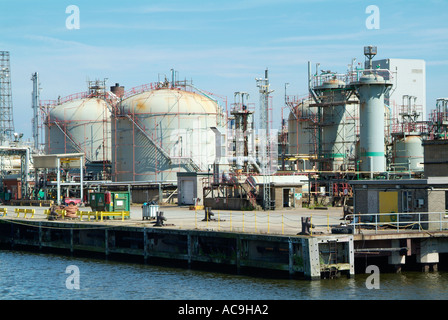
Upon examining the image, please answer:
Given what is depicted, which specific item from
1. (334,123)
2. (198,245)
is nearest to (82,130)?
(334,123)

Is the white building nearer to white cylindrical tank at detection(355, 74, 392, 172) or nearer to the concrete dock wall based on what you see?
white cylindrical tank at detection(355, 74, 392, 172)

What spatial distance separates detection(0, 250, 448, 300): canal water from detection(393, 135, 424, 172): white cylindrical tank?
4224 centimetres

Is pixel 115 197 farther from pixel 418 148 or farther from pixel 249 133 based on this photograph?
pixel 418 148

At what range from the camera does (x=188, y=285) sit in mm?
38094

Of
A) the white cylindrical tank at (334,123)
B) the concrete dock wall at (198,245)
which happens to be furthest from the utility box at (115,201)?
Result: the white cylindrical tank at (334,123)

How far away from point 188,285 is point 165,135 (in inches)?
1709

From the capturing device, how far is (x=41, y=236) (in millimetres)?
54906

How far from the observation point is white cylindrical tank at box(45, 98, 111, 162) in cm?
9219

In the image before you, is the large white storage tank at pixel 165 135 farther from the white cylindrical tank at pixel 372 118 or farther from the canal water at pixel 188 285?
the canal water at pixel 188 285

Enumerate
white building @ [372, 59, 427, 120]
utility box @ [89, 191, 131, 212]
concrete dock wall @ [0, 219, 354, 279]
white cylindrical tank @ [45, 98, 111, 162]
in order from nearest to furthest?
concrete dock wall @ [0, 219, 354, 279], utility box @ [89, 191, 131, 212], white cylindrical tank @ [45, 98, 111, 162], white building @ [372, 59, 427, 120]

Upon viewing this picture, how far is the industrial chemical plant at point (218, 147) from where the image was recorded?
68500mm

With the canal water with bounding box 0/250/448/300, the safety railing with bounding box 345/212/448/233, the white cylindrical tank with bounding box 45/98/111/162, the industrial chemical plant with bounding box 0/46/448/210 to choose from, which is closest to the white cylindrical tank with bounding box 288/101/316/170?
the industrial chemical plant with bounding box 0/46/448/210

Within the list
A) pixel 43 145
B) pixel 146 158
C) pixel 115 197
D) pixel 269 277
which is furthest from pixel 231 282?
pixel 43 145
